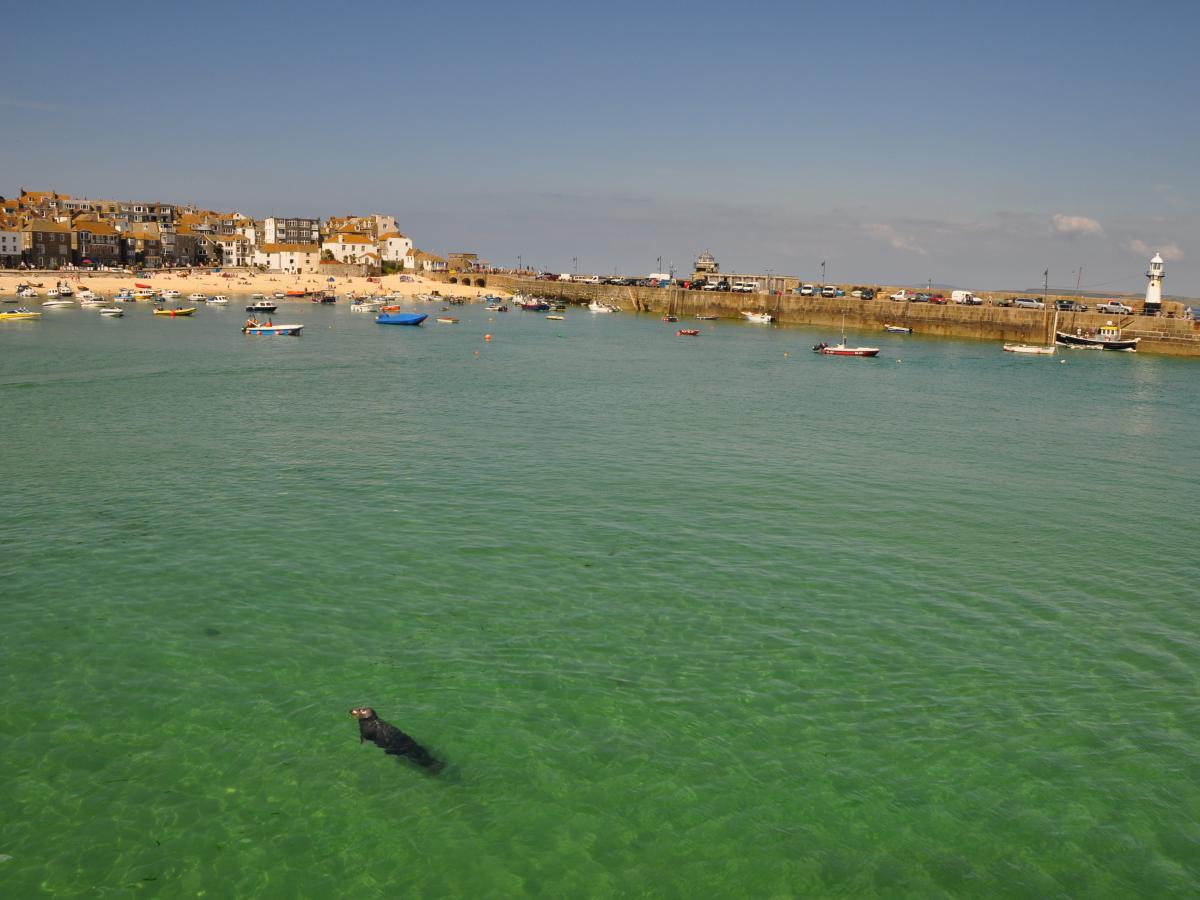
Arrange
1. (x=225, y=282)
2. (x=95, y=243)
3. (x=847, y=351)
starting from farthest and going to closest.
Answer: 1. (x=95, y=243)
2. (x=225, y=282)
3. (x=847, y=351)

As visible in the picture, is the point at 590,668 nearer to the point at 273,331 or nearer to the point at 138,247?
the point at 273,331

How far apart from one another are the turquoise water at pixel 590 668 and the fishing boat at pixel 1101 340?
224 feet

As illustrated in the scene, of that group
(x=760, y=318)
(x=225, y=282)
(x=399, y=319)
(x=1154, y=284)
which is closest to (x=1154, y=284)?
(x=1154, y=284)

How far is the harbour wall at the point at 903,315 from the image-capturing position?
9288 cm

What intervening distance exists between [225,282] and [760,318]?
95.1m

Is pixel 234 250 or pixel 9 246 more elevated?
pixel 234 250

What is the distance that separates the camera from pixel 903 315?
11219 cm

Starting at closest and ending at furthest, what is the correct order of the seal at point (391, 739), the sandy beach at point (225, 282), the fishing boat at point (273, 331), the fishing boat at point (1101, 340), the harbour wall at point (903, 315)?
1. the seal at point (391, 739)
2. the fishing boat at point (273, 331)
3. the fishing boat at point (1101, 340)
4. the harbour wall at point (903, 315)
5. the sandy beach at point (225, 282)

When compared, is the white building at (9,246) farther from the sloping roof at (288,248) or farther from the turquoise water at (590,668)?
the turquoise water at (590,668)

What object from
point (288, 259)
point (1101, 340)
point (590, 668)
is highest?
point (288, 259)

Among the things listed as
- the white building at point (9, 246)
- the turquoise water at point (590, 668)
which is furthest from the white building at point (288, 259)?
the turquoise water at point (590, 668)

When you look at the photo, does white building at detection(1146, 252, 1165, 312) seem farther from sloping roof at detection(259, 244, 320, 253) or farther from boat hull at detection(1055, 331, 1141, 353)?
sloping roof at detection(259, 244, 320, 253)

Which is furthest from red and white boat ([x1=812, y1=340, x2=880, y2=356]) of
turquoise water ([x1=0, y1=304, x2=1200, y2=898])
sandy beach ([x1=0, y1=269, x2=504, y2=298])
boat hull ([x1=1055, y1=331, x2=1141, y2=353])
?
sandy beach ([x1=0, y1=269, x2=504, y2=298])

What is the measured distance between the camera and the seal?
39.2ft
